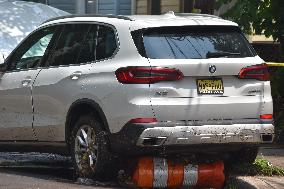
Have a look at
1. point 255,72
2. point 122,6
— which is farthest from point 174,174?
point 122,6

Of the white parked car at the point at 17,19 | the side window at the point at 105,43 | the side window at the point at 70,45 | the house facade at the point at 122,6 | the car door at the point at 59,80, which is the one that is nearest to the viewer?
the side window at the point at 105,43

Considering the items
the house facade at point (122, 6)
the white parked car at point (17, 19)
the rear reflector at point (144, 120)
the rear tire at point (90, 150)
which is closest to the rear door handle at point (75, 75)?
the rear tire at point (90, 150)

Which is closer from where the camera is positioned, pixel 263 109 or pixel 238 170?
pixel 263 109

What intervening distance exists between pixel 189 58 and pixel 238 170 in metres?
1.61

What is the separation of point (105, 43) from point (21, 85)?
54.0 inches

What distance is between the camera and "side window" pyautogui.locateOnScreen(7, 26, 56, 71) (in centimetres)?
1021

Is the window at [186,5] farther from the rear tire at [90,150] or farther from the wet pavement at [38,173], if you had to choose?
the rear tire at [90,150]

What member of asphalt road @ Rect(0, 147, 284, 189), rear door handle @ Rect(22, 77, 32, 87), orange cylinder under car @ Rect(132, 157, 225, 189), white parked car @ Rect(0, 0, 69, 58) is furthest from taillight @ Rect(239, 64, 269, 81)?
white parked car @ Rect(0, 0, 69, 58)

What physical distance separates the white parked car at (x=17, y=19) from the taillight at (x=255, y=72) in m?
6.63

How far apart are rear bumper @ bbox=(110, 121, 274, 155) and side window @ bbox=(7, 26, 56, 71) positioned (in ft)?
6.26

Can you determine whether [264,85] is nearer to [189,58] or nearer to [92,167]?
[189,58]

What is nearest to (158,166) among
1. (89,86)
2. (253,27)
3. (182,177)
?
(182,177)

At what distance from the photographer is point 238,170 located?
9.75m

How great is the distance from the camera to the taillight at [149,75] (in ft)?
28.2
